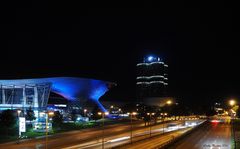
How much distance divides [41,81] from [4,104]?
17.7 meters

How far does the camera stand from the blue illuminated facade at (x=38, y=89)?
396 ft

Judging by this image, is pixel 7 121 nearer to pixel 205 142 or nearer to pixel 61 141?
pixel 61 141

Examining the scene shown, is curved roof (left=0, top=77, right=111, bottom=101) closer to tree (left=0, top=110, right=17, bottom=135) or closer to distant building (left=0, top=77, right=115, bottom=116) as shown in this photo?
distant building (left=0, top=77, right=115, bottom=116)

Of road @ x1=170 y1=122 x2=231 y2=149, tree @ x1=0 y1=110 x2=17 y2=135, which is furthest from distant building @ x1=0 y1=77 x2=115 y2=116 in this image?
road @ x1=170 y1=122 x2=231 y2=149

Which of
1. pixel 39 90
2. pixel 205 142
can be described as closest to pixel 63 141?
pixel 205 142

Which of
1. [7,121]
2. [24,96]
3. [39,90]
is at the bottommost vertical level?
[7,121]

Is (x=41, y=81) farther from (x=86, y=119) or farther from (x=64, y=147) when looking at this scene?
(x=64, y=147)

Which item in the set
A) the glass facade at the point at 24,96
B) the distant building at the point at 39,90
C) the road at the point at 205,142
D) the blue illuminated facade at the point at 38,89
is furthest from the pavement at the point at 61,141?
the blue illuminated facade at the point at 38,89

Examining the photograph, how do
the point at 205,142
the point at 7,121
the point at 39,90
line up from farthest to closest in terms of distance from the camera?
the point at 39,90 < the point at 7,121 < the point at 205,142

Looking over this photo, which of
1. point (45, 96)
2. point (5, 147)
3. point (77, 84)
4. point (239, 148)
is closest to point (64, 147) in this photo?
point (5, 147)

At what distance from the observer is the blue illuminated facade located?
120625 millimetres

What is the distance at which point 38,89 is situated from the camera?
401 feet

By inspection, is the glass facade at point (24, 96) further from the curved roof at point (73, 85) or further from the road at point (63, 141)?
the road at point (63, 141)

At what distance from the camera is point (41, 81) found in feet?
393
